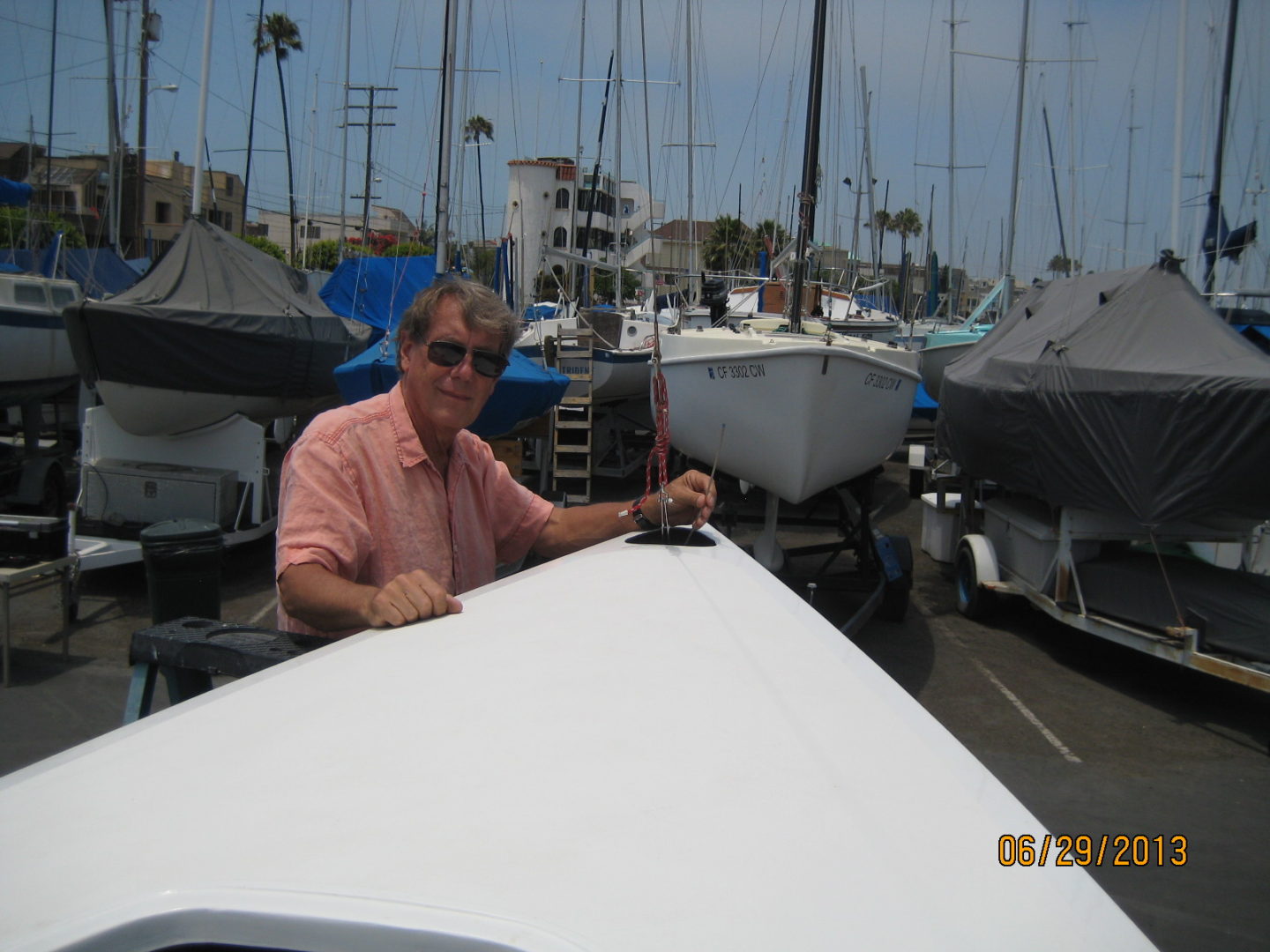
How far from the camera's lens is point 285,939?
1078 mm

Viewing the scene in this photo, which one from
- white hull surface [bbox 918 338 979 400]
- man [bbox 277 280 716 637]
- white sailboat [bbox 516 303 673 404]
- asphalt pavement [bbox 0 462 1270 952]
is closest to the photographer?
man [bbox 277 280 716 637]

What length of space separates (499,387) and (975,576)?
457 cm

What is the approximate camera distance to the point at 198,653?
2057 mm

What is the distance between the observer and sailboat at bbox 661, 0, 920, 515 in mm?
6938

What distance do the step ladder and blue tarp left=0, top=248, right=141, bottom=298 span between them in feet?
23.8

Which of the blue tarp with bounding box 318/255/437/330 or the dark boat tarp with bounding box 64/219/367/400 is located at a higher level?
the blue tarp with bounding box 318/255/437/330

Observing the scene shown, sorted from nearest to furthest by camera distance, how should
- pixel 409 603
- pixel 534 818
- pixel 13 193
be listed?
pixel 534 818
pixel 409 603
pixel 13 193

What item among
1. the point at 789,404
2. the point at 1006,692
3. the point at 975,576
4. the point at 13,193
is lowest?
the point at 1006,692

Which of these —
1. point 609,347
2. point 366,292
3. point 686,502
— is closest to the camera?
point 686,502

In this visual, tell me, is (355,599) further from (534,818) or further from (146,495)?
(146,495)

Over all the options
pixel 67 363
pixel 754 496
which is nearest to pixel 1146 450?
pixel 754 496

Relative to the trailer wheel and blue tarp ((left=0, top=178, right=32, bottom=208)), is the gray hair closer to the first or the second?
the trailer wheel

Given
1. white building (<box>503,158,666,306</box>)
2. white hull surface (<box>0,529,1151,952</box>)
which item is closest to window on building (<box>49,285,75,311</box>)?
white building (<box>503,158,666,306</box>)
